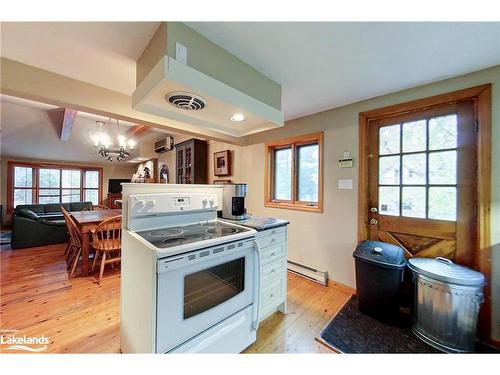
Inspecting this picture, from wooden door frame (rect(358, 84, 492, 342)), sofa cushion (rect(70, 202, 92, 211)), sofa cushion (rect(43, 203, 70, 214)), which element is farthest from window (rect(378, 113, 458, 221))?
sofa cushion (rect(43, 203, 70, 214))

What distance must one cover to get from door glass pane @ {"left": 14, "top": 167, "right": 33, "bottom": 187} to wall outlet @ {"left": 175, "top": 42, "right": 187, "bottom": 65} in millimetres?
7939

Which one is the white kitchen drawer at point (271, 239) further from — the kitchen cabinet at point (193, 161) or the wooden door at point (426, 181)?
the kitchen cabinet at point (193, 161)

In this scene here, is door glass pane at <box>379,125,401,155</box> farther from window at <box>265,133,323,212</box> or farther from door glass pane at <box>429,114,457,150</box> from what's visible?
window at <box>265,133,323,212</box>

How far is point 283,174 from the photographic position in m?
3.02

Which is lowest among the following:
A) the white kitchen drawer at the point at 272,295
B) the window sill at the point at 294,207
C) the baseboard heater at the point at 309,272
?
the baseboard heater at the point at 309,272

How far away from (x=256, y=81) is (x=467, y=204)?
6.74 ft

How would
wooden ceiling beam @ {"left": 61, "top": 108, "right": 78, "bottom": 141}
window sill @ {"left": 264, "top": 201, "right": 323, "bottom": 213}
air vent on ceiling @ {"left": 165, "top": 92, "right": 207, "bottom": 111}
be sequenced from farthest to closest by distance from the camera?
wooden ceiling beam @ {"left": 61, "top": 108, "right": 78, "bottom": 141}
window sill @ {"left": 264, "top": 201, "right": 323, "bottom": 213}
air vent on ceiling @ {"left": 165, "top": 92, "right": 207, "bottom": 111}

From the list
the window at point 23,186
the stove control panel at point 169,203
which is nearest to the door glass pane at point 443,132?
the stove control panel at point 169,203

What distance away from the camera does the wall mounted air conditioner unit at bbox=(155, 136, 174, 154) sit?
15.8 feet

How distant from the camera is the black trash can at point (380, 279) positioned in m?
1.66

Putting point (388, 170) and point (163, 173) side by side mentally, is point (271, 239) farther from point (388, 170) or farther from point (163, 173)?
point (163, 173)

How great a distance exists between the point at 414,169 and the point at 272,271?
171 centimetres
